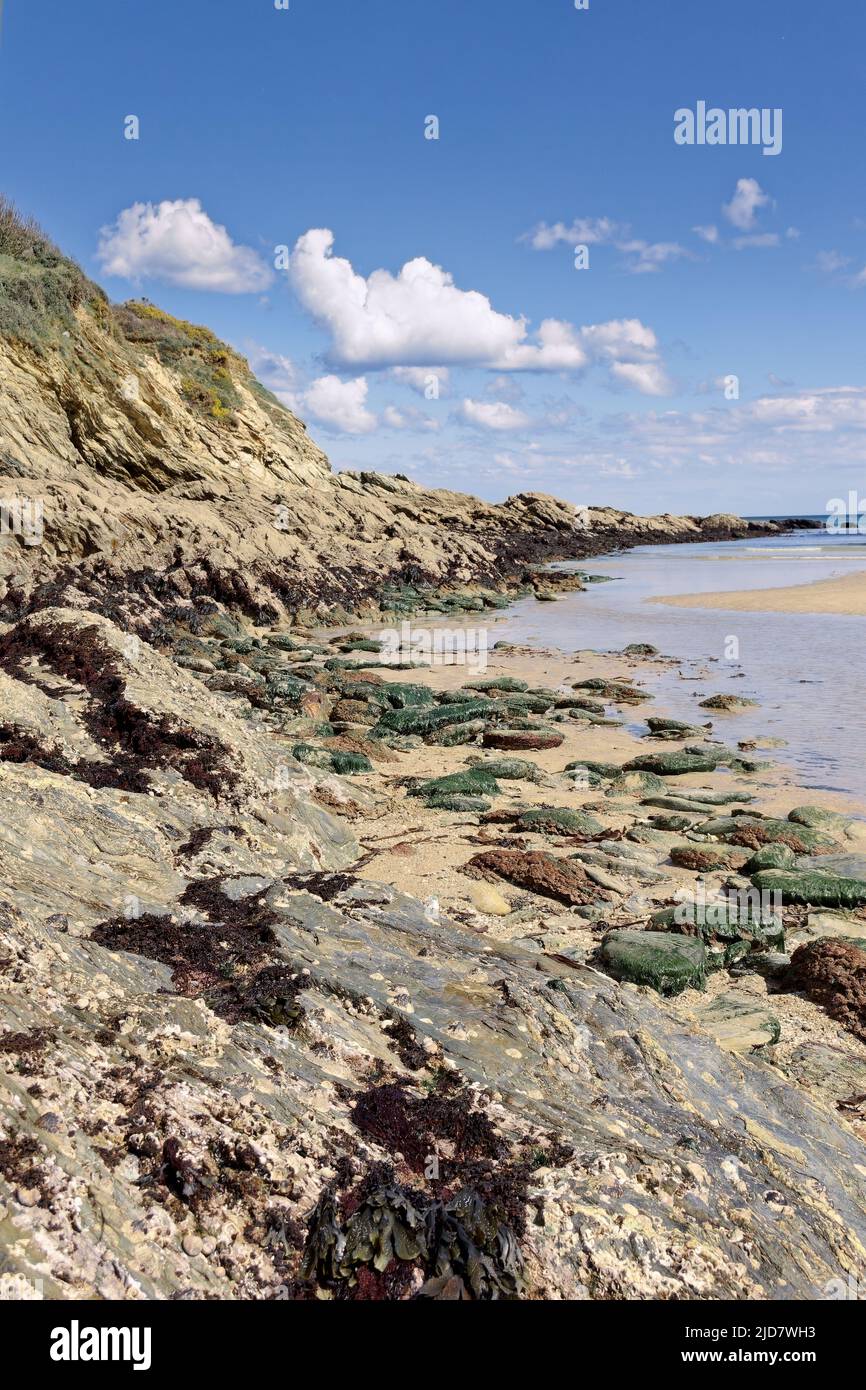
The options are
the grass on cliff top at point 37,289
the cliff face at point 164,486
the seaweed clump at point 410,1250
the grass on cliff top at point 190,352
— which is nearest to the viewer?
the seaweed clump at point 410,1250

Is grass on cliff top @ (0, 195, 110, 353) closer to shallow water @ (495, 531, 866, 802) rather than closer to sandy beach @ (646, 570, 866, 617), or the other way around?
shallow water @ (495, 531, 866, 802)

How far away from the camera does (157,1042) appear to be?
129 inches

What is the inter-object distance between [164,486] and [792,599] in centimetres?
2257

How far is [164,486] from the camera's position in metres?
32.4

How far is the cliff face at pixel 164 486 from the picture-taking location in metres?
23.5

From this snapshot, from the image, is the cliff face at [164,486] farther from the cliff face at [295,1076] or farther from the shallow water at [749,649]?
the cliff face at [295,1076]

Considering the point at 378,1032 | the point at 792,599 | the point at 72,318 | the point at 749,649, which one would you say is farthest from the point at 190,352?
the point at 378,1032

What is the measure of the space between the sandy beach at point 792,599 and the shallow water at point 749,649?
101cm

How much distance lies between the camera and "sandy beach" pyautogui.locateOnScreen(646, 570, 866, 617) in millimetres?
28828

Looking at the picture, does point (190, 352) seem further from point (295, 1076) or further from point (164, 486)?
point (295, 1076)

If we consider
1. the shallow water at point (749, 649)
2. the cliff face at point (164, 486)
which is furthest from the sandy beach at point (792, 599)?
the cliff face at point (164, 486)
